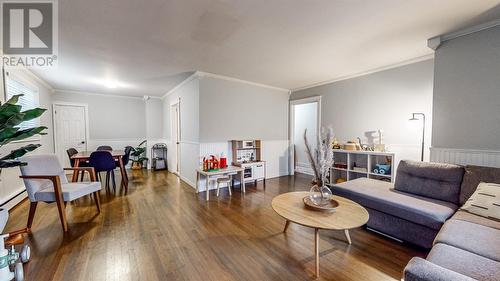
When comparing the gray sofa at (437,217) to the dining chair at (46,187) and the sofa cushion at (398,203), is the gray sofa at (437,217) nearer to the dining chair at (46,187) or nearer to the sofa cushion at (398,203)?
the sofa cushion at (398,203)

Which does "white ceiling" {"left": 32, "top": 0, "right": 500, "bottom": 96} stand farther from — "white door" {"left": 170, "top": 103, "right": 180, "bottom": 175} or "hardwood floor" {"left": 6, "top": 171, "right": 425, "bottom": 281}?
"hardwood floor" {"left": 6, "top": 171, "right": 425, "bottom": 281}

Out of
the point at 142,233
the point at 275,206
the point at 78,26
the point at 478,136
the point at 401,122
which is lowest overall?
the point at 142,233

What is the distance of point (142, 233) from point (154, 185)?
2.24 metres

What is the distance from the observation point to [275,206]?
198 cm

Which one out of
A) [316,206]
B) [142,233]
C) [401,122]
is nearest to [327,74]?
[401,122]

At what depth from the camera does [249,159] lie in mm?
4484

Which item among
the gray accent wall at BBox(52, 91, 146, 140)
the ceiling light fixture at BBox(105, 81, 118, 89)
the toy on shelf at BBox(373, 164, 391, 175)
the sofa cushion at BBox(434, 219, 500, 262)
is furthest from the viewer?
the gray accent wall at BBox(52, 91, 146, 140)

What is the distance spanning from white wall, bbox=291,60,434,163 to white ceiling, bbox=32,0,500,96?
1.06 ft

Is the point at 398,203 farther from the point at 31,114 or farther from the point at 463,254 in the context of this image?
the point at 31,114

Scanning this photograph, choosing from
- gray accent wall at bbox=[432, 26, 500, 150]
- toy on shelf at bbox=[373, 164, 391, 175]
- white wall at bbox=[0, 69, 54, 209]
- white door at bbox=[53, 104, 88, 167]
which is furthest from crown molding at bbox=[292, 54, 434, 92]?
white door at bbox=[53, 104, 88, 167]

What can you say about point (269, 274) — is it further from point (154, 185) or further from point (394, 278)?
point (154, 185)

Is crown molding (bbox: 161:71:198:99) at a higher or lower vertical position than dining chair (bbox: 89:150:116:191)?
higher

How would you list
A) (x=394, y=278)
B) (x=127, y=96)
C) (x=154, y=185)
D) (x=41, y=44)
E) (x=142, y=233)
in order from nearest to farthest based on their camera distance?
(x=394, y=278)
(x=142, y=233)
(x=41, y=44)
(x=154, y=185)
(x=127, y=96)

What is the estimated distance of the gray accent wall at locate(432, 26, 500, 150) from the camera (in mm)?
2217
